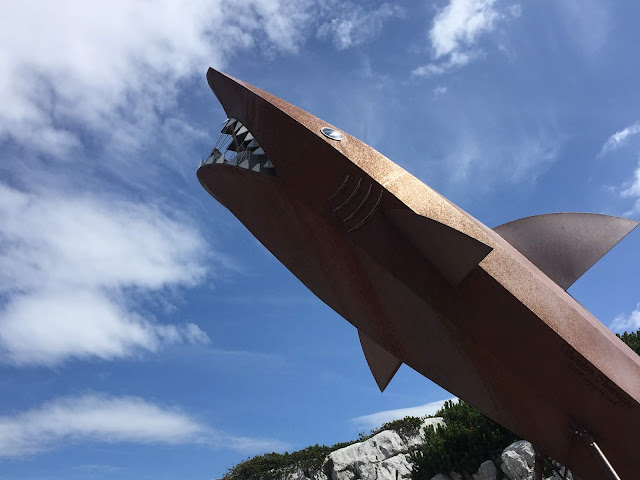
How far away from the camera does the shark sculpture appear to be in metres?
8.48

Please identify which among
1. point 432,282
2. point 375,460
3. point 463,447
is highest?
point 375,460

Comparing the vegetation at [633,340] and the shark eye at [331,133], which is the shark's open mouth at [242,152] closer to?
the shark eye at [331,133]

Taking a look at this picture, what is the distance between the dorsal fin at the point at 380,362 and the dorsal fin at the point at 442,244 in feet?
13.2

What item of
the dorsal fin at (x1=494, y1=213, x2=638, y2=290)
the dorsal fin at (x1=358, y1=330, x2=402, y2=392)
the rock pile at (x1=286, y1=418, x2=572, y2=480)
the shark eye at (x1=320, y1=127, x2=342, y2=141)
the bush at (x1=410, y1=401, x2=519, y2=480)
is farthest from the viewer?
the rock pile at (x1=286, y1=418, x2=572, y2=480)

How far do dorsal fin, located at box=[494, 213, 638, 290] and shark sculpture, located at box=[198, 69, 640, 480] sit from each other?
5.37 feet

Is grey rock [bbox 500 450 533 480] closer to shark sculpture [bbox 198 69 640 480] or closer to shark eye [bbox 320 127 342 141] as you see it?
shark sculpture [bbox 198 69 640 480]

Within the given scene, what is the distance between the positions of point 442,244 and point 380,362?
4.87 metres

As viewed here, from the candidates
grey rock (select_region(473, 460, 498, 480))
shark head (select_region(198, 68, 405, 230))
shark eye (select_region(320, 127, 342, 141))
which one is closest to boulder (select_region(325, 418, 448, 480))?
grey rock (select_region(473, 460, 498, 480))

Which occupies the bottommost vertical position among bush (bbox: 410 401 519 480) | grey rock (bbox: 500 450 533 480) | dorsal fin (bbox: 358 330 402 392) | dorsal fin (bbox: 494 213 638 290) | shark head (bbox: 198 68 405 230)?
grey rock (bbox: 500 450 533 480)

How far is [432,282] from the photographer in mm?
8664

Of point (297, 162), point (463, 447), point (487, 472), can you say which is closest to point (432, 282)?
point (297, 162)

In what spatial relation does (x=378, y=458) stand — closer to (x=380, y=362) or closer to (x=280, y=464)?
(x=280, y=464)

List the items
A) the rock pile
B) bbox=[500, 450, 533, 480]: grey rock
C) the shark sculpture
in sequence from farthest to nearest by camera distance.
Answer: the rock pile < bbox=[500, 450, 533, 480]: grey rock < the shark sculpture

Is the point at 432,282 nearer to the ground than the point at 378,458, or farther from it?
nearer to the ground
